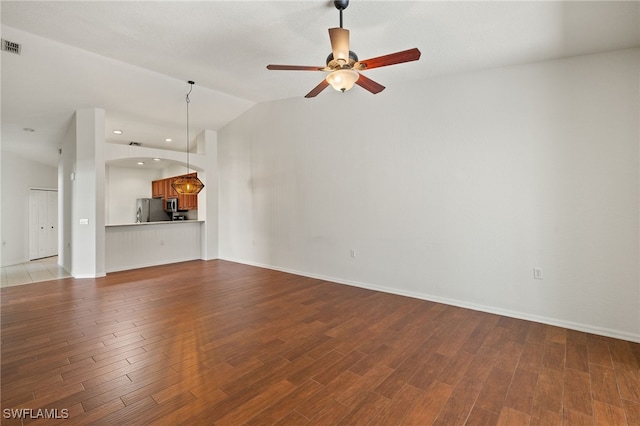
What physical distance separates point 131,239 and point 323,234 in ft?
13.9

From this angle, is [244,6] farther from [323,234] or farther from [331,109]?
[323,234]

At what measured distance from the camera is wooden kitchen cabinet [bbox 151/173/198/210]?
25.7ft

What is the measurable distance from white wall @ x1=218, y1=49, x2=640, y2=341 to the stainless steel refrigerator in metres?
5.28

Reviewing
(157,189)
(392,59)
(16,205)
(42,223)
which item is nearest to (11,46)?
(392,59)

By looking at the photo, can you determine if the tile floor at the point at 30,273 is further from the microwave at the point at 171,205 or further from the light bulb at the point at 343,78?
the light bulb at the point at 343,78

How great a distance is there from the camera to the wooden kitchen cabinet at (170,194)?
308 inches

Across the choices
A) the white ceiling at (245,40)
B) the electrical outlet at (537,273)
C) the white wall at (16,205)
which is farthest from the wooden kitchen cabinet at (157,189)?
the electrical outlet at (537,273)

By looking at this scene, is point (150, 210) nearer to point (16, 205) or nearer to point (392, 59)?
point (16, 205)

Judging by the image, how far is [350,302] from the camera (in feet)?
13.2

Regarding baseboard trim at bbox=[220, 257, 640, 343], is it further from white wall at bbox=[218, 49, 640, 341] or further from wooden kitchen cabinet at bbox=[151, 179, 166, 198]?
wooden kitchen cabinet at bbox=[151, 179, 166, 198]

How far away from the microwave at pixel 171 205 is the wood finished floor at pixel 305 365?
4471mm

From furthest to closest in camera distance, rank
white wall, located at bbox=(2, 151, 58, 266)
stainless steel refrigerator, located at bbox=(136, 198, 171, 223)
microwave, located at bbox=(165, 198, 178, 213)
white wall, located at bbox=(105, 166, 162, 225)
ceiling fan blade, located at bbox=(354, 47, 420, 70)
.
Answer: white wall, located at bbox=(105, 166, 162, 225), stainless steel refrigerator, located at bbox=(136, 198, 171, 223), microwave, located at bbox=(165, 198, 178, 213), white wall, located at bbox=(2, 151, 58, 266), ceiling fan blade, located at bbox=(354, 47, 420, 70)

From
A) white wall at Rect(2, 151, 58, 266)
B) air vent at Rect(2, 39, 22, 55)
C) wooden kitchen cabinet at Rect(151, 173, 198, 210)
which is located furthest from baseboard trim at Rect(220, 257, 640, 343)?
white wall at Rect(2, 151, 58, 266)

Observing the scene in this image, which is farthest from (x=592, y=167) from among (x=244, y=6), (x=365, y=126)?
(x=244, y=6)
